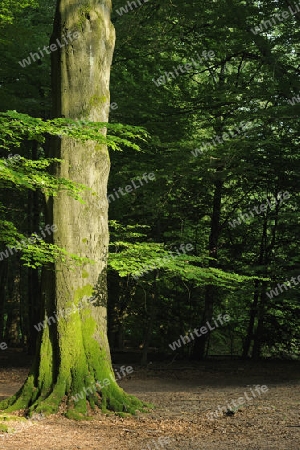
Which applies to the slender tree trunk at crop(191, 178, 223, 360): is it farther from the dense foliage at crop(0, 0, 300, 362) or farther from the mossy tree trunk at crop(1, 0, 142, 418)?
the mossy tree trunk at crop(1, 0, 142, 418)

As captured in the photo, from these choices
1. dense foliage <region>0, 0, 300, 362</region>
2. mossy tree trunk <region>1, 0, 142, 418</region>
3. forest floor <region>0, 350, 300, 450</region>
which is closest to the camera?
forest floor <region>0, 350, 300, 450</region>

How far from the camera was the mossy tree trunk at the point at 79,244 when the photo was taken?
6.90 meters

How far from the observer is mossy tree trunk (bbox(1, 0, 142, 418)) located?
6.90 meters

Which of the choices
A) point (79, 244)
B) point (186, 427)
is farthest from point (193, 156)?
point (186, 427)

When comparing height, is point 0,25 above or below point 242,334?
above

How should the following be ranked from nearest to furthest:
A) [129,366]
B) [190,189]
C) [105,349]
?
[105,349] → [129,366] → [190,189]

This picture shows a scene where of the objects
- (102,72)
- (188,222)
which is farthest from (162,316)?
(102,72)

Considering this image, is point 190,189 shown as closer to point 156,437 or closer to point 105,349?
point 105,349

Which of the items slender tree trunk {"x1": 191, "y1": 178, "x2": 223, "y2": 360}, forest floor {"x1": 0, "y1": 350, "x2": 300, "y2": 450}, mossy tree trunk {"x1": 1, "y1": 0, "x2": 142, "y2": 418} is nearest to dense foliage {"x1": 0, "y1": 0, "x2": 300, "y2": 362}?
slender tree trunk {"x1": 191, "y1": 178, "x2": 223, "y2": 360}

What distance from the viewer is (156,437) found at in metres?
5.81

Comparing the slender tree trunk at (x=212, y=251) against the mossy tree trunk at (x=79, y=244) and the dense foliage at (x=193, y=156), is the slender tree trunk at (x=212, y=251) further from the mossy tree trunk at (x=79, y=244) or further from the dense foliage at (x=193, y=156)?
the mossy tree trunk at (x=79, y=244)

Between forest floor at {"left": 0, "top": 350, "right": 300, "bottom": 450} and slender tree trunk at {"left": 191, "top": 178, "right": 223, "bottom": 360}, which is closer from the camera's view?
forest floor at {"left": 0, "top": 350, "right": 300, "bottom": 450}

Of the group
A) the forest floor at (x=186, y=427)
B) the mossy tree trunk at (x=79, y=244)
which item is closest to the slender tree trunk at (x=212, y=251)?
the forest floor at (x=186, y=427)

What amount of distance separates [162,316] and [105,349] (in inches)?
406
